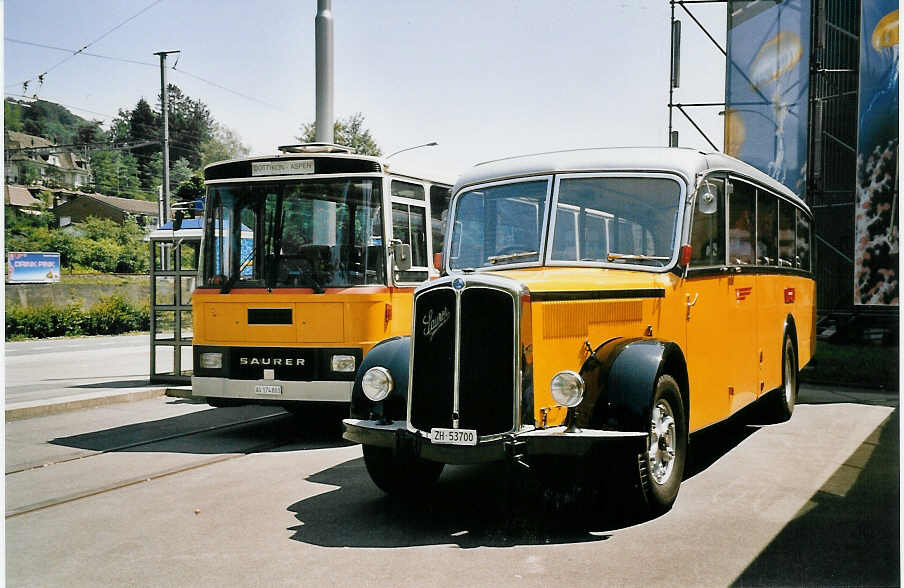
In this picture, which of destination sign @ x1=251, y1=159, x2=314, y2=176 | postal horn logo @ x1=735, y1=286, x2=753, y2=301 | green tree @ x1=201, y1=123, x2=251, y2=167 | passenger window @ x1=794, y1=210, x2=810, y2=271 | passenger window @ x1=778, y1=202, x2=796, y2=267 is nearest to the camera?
postal horn logo @ x1=735, y1=286, x2=753, y2=301

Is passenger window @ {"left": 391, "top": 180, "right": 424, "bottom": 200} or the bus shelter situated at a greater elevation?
passenger window @ {"left": 391, "top": 180, "right": 424, "bottom": 200}

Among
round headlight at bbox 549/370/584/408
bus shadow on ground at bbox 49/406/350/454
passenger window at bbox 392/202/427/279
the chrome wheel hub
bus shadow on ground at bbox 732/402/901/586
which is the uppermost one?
passenger window at bbox 392/202/427/279

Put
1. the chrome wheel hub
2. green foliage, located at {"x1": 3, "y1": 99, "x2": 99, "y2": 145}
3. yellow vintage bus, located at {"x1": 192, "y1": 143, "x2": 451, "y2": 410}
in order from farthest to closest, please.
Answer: green foliage, located at {"x1": 3, "y1": 99, "x2": 99, "y2": 145} < yellow vintage bus, located at {"x1": 192, "y1": 143, "x2": 451, "y2": 410} < the chrome wheel hub

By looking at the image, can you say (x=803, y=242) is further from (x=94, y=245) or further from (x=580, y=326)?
(x=94, y=245)

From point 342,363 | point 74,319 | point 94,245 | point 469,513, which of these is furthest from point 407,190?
point 94,245

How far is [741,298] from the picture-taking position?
859cm

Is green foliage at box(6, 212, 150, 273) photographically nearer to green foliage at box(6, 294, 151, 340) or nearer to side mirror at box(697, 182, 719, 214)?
green foliage at box(6, 294, 151, 340)

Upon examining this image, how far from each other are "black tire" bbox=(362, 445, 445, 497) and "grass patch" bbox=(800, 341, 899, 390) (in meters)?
6.71

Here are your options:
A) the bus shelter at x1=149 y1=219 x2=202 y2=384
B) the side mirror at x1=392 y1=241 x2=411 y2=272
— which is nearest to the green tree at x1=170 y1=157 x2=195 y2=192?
the bus shelter at x1=149 y1=219 x2=202 y2=384

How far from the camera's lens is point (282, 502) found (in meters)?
6.87

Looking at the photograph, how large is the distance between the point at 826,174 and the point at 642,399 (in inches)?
396

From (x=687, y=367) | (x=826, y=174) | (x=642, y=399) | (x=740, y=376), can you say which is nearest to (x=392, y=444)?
(x=642, y=399)

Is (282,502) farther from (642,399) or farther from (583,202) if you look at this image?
(583,202)

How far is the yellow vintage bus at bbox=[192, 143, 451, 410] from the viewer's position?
9523 millimetres
